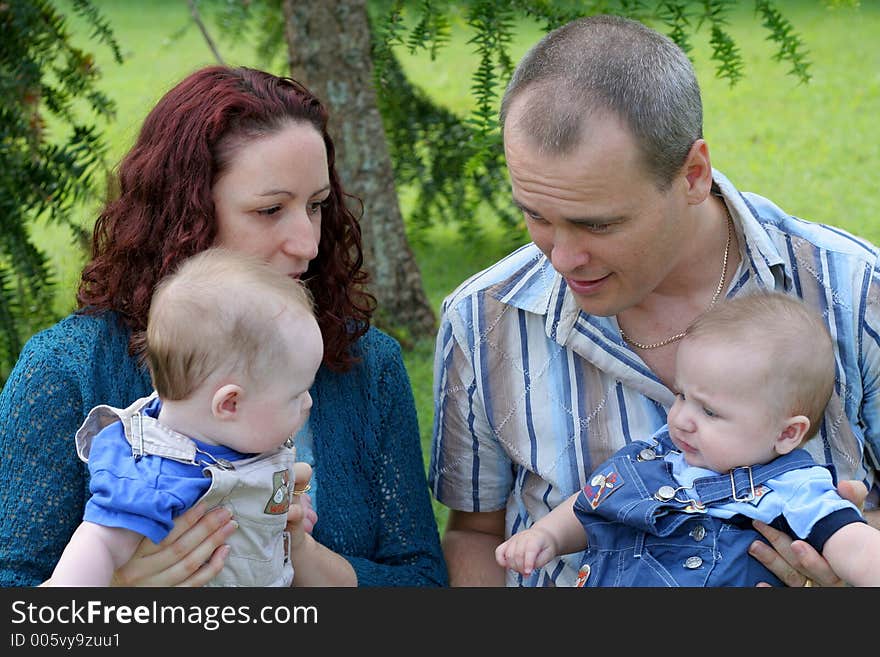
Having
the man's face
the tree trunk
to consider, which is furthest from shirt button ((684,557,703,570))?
the tree trunk

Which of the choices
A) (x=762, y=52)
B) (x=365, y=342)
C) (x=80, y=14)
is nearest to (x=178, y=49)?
(x=762, y=52)

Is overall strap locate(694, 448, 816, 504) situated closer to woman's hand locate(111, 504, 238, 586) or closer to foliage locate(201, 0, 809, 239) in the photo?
woman's hand locate(111, 504, 238, 586)

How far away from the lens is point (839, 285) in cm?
231

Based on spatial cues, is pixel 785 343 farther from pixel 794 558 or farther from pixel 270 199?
pixel 270 199

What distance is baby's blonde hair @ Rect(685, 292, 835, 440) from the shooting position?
205 cm

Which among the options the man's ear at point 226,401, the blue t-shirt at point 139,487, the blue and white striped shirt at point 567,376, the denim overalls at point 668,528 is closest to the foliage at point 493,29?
the blue and white striped shirt at point 567,376

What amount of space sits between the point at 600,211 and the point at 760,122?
6.47 m

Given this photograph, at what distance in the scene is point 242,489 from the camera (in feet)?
6.28

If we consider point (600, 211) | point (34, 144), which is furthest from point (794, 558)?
point (34, 144)

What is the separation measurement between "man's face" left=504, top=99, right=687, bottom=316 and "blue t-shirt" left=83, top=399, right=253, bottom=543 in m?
0.77

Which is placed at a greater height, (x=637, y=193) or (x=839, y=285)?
(x=637, y=193)

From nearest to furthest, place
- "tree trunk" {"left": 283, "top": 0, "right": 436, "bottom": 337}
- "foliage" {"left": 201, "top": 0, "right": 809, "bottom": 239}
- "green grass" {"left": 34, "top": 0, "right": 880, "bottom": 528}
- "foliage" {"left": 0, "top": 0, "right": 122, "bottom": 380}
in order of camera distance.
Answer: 1. "foliage" {"left": 201, "top": 0, "right": 809, "bottom": 239}
2. "foliage" {"left": 0, "top": 0, "right": 122, "bottom": 380}
3. "tree trunk" {"left": 283, "top": 0, "right": 436, "bottom": 337}
4. "green grass" {"left": 34, "top": 0, "right": 880, "bottom": 528}

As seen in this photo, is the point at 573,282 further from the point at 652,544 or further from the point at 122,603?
the point at 122,603

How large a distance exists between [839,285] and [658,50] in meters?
0.61
